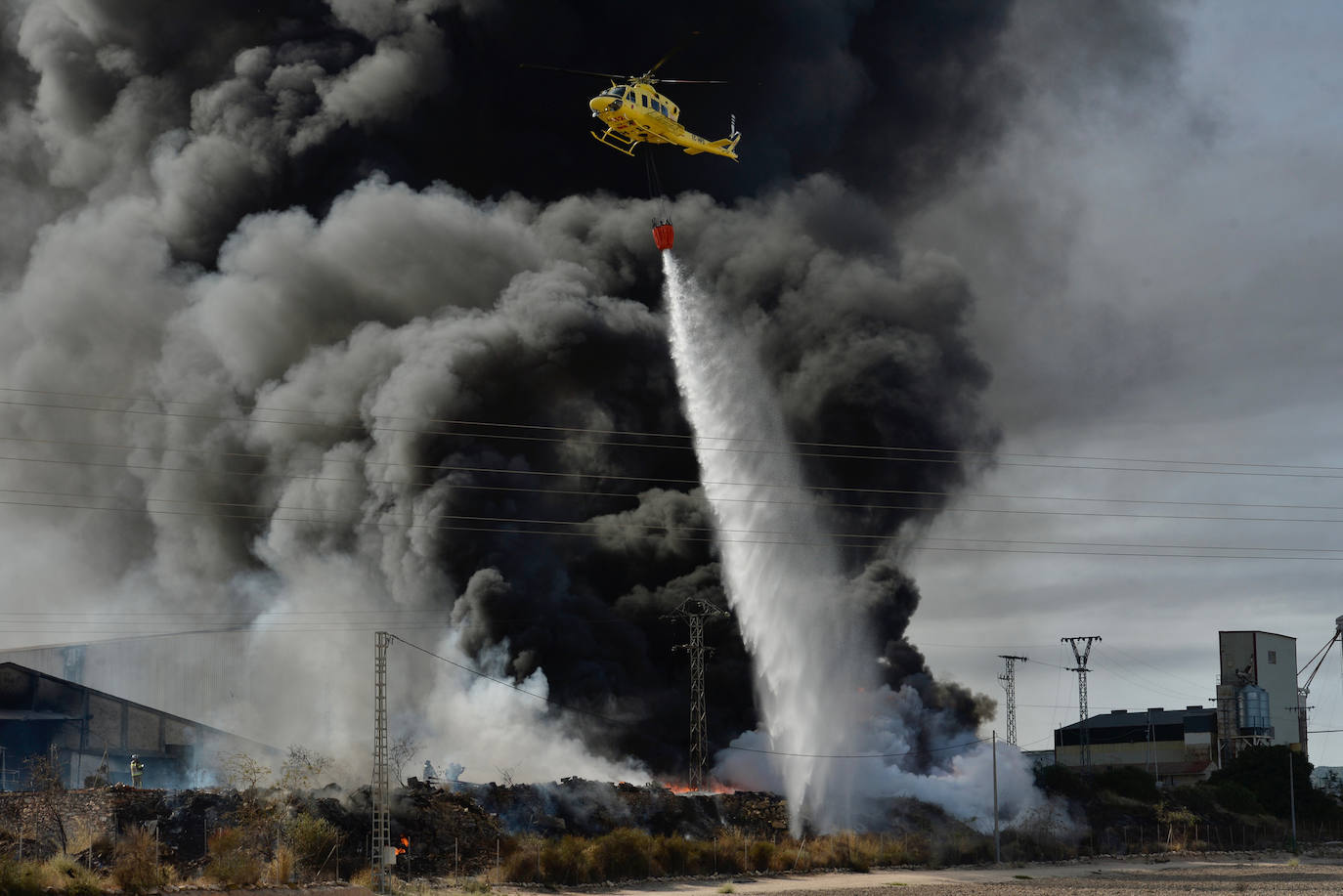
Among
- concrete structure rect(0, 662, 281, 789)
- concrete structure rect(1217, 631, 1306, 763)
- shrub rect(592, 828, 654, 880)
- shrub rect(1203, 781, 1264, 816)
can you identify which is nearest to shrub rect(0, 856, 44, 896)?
shrub rect(592, 828, 654, 880)

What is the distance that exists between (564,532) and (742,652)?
1380cm

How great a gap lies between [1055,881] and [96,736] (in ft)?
161

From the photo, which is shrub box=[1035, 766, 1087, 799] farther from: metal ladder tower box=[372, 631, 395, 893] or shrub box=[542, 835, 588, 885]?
metal ladder tower box=[372, 631, 395, 893]

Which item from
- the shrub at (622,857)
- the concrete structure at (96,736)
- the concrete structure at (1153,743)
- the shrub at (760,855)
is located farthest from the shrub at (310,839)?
the concrete structure at (1153,743)

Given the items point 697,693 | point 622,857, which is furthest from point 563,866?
point 697,693

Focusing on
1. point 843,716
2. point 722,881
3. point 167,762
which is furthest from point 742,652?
point 167,762

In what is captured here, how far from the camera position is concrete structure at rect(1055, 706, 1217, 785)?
12423cm

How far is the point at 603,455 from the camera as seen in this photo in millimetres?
98812

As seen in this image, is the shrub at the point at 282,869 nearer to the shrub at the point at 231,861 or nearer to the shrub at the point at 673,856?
the shrub at the point at 231,861

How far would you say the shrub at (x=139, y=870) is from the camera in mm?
45688

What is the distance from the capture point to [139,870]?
46125 millimetres

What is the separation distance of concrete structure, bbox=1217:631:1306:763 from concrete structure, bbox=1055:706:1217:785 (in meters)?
3.58

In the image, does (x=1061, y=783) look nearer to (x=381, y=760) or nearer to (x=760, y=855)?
(x=760, y=855)

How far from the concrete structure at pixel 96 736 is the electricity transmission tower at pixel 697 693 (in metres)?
22.1
